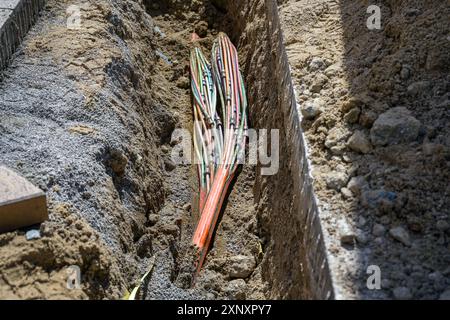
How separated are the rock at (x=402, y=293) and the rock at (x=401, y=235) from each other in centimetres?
29

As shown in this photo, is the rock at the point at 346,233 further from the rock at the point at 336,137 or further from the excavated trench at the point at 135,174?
the rock at the point at 336,137

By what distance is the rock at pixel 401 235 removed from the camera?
11.6 feet

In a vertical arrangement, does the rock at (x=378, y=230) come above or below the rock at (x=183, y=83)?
below

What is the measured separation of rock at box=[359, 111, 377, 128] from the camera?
13.8ft

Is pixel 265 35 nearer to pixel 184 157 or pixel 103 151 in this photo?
pixel 184 157

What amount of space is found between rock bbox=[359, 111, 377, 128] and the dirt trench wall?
0.39m

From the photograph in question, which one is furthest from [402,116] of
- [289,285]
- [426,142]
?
[289,285]

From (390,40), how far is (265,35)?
Answer: 1.52m

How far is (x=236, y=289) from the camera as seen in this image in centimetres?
459

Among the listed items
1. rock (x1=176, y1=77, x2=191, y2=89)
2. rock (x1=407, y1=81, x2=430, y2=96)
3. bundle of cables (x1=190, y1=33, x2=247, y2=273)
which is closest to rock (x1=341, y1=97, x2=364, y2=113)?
rock (x1=407, y1=81, x2=430, y2=96)

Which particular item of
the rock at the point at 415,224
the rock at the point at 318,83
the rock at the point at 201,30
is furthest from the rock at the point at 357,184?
the rock at the point at 201,30

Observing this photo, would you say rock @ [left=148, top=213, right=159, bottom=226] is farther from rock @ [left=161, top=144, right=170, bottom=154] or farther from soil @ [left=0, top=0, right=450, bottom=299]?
rock @ [left=161, top=144, right=170, bottom=154]

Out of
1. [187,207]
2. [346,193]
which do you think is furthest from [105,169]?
[346,193]

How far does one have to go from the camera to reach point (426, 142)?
13.0ft
